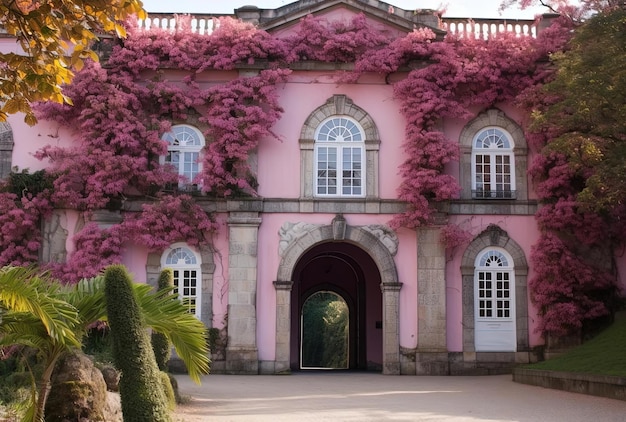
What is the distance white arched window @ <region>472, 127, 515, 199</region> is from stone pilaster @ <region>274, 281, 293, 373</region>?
530 cm

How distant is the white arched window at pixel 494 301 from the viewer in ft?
68.6

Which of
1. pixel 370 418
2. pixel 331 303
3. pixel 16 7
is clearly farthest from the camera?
pixel 331 303

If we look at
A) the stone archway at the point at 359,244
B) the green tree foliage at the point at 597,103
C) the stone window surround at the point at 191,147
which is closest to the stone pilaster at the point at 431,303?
the stone archway at the point at 359,244

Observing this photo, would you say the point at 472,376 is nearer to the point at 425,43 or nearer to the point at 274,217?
the point at 274,217

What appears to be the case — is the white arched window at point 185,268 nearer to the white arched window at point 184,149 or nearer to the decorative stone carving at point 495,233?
the white arched window at point 184,149

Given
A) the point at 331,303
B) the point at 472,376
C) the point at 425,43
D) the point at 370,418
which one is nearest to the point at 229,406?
the point at 370,418

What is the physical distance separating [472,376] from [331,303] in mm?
25679

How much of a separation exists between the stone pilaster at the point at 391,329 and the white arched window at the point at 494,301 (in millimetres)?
1923

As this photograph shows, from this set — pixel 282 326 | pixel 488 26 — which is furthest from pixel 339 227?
pixel 488 26

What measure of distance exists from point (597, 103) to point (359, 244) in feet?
23.9

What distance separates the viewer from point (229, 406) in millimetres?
13555

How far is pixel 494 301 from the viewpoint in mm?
21141

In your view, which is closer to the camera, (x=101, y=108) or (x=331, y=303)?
(x=101, y=108)

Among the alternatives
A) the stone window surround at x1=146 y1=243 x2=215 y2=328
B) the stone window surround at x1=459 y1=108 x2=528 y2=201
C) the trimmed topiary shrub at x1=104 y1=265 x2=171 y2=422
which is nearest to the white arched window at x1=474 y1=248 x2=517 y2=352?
the stone window surround at x1=459 y1=108 x2=528 y2=201
